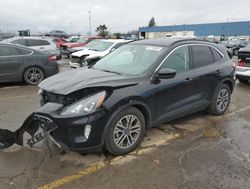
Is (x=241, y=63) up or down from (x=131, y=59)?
down

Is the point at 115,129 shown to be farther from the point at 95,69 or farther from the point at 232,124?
the point at 232,124

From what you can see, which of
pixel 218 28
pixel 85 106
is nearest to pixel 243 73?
pixel 85 106

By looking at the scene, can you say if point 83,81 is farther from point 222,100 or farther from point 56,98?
point 222,100

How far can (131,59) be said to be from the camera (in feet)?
16.0

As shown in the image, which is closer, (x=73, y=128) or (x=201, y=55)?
(x=73, y=128)

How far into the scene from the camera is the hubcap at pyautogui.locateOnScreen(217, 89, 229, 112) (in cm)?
576

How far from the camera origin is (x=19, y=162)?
12.4 ft

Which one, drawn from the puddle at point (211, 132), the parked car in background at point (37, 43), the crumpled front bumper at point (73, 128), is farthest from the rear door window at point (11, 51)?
the puddle at point (211, 132)

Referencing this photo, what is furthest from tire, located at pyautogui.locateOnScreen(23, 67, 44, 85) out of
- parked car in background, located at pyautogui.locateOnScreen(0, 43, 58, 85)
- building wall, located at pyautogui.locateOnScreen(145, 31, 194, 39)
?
building wall, located at pyautogui.locateOnScreen(145, 31, 194, 39)

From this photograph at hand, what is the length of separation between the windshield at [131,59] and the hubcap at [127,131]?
802 millimetres

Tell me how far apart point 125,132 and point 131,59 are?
150cm

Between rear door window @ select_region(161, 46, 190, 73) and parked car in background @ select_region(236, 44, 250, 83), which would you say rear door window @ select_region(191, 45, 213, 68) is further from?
parked car in background @ select_region(236, 44, 250, 83)

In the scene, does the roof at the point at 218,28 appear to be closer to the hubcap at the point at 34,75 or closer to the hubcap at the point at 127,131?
the hubcap at the point at 34,75

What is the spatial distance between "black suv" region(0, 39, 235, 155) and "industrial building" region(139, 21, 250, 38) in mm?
55940
